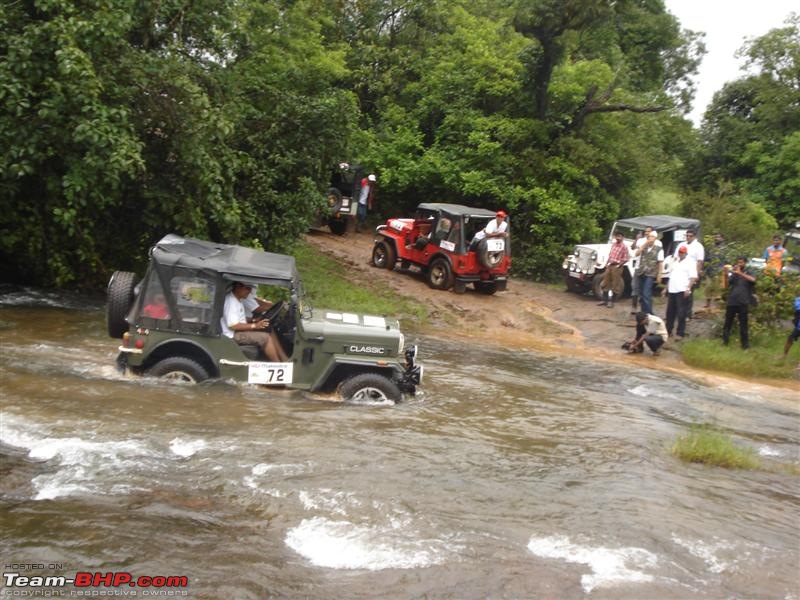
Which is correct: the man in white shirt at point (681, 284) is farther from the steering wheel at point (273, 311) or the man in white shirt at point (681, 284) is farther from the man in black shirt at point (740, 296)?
the steering wheel at point (273, 311)

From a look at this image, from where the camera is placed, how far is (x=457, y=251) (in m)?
17.5

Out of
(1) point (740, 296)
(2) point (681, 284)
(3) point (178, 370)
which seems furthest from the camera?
(2) point (681, 284)

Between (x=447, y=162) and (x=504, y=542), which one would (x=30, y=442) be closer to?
(x=504, y=542)

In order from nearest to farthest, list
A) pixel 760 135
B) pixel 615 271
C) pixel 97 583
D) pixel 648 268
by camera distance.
Result: pixel 97 583, pixel 648 268, pixel 615 271, pixel 760 135

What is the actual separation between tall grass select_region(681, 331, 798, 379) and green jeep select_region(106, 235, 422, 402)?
694cm

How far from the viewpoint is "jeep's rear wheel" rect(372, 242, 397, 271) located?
19020mm

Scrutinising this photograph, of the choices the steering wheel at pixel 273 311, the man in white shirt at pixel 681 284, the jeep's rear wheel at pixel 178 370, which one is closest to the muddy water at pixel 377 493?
the jeep's rear wheel at pixel 178 370

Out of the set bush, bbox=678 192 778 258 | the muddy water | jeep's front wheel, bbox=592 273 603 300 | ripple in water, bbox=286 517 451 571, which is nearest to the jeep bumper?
jeep's front wheel, bbox=592 273 603 300

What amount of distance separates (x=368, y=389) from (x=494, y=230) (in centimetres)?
846

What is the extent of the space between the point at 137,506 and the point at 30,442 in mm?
1775

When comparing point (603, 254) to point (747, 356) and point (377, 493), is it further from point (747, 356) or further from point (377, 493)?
point (377, 493)

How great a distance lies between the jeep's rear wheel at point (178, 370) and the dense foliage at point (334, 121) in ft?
12.2

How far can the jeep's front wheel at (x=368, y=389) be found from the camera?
924 centimetres

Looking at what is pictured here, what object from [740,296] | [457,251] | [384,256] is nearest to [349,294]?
[457,251]
